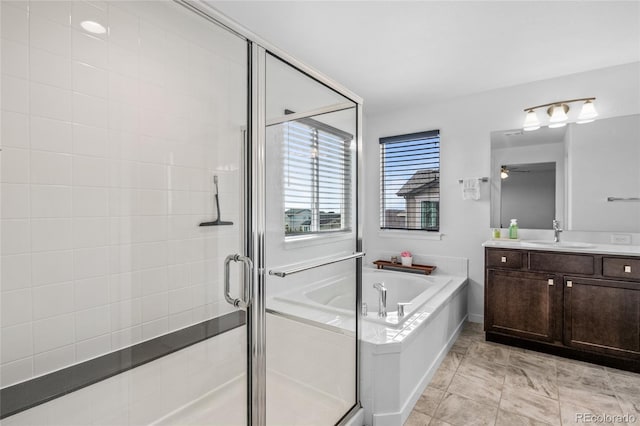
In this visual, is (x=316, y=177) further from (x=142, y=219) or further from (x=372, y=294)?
(x=372, y=294)

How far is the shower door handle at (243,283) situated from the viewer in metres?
1.20

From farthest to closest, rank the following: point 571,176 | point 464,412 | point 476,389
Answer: point 571,176
point 476,389
point 464,412

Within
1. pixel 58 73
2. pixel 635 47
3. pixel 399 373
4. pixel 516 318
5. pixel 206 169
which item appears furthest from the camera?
pixel 516 318

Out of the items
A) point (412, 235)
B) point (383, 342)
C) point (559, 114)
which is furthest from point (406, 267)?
point (559, 114)

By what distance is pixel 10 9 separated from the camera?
1059 millimetres

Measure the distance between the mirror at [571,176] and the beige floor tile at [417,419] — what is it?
2.09m

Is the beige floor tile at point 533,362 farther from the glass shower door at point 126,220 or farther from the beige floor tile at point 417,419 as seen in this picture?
Answer: the glass shower door at point 126,220

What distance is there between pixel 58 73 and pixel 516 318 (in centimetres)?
338

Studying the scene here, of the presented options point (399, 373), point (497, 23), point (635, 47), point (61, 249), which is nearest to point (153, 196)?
point (61, 249)

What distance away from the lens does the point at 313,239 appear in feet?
5.14

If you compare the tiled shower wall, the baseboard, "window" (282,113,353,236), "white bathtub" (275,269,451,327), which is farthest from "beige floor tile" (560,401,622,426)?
the tiled shower wall

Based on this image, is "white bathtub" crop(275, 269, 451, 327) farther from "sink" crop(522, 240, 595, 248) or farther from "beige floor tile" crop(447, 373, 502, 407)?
"sink" crop(522, 240, 595, 248)

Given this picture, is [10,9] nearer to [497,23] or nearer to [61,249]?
[61,249]

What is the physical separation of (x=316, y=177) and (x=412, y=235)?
238cm
